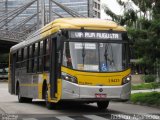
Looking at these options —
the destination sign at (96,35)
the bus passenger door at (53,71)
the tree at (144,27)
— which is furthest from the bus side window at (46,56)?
Answer: the tree at (144,27)

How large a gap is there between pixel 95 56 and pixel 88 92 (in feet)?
4.25

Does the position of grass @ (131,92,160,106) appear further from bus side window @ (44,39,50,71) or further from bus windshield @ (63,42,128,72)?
bus side window @ (44,39,50,71)

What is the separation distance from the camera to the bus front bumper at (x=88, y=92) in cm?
1642

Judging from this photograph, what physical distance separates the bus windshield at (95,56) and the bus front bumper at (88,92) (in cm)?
62

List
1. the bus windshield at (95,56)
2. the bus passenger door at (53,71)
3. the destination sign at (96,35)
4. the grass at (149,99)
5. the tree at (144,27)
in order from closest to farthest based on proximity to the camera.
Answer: the bus windshield at (95,56) → the destination sign at (96,35) → the bus passenger door at (53,71) → the tree at (144,27) → the grass at (149,99)

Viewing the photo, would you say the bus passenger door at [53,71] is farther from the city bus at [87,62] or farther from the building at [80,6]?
the building at [80,6]

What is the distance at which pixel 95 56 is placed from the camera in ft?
55.5

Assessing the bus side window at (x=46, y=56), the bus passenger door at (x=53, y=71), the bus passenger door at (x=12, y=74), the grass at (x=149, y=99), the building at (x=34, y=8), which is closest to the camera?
the bus passenger door at (x=53, y=71)

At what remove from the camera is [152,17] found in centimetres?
2077

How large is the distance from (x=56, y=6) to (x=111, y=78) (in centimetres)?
6083

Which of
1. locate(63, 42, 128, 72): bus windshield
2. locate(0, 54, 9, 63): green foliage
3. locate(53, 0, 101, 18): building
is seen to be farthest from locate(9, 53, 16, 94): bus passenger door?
locate(0, 54, 9, 63): green foliage

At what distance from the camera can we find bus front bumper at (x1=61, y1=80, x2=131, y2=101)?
1642 centimetres

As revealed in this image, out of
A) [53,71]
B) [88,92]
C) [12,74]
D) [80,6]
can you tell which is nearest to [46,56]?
[53,71]

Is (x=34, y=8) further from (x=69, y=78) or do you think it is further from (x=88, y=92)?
(x=88, y=92)
